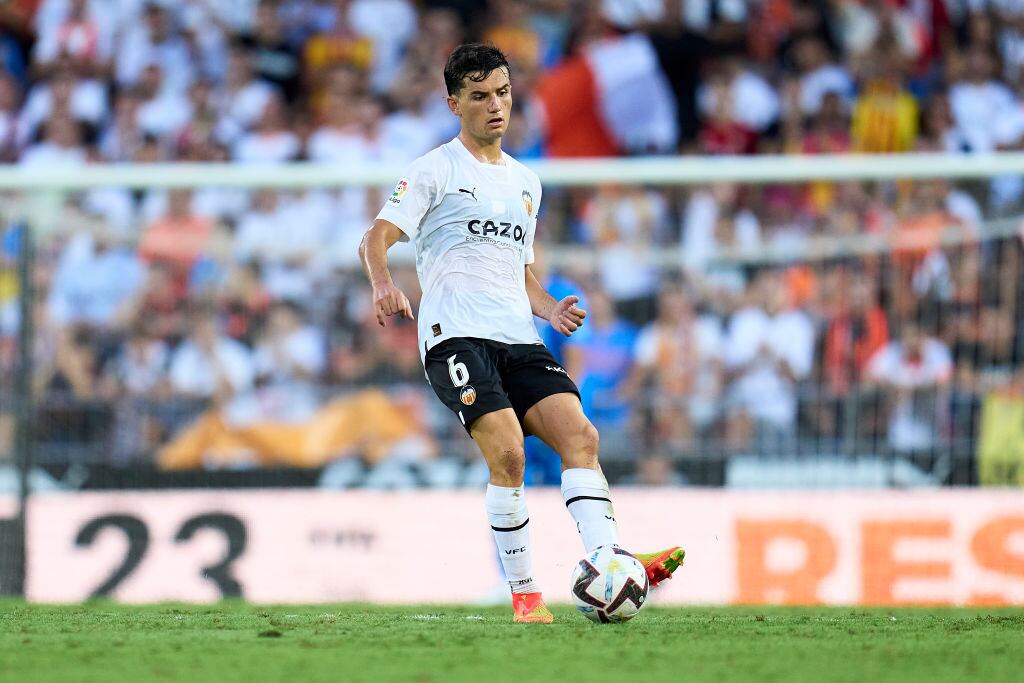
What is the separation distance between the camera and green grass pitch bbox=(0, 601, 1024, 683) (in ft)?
15.9

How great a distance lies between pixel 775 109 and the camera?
13969mm

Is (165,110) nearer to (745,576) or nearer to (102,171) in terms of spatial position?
(102,171)

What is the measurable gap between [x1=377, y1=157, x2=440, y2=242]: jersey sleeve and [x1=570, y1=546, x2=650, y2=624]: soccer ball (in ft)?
5.16

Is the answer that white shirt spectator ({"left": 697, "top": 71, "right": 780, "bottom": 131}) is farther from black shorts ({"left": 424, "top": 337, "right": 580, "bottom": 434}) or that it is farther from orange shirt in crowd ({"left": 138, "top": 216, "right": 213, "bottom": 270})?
black shorts ({"left": 424, "top": 337, "right": 580, "bottom": 434})

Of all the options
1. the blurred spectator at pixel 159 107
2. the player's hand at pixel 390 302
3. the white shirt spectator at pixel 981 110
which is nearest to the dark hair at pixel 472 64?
the player's hand at pixel 390 302

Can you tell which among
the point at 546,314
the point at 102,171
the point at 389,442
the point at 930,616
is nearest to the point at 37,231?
the point at 102,171

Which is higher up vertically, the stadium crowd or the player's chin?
the player's chin

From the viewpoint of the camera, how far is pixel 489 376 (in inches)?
258

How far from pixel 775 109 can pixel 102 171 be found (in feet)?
20.1

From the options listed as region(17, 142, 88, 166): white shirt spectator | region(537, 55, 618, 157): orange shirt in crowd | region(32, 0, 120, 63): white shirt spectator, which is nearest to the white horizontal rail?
region(537, 55, 618, 157): orange shirt in crowd

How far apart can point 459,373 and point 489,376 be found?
5.0 inches

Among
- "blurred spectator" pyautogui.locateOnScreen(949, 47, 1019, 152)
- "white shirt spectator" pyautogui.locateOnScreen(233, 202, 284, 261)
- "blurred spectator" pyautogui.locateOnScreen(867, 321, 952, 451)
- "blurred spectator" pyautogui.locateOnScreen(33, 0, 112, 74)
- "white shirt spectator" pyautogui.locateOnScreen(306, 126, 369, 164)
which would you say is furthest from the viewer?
"blurred spectator" pyautogui.locateOnScreen(33, 0, 112, 74)

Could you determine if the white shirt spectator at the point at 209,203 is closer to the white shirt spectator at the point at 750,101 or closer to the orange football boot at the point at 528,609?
the orange football boot at the point at 528,609

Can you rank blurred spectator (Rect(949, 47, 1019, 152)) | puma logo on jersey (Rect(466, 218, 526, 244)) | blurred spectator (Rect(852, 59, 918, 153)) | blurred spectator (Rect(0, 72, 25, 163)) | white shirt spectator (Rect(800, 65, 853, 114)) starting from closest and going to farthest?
puma logo on jersey (Rect(466, 218, 526, 244)), blurred spectator (Rect(949, 47, 1019, 152)), blurred spectator (Rect(852, 59, 918, 153)), white shirt spectator (Rect(800, 65, 853, 114)), blurred spectator (Rect(0, 72, 25, 163))
